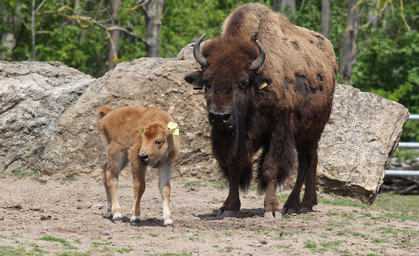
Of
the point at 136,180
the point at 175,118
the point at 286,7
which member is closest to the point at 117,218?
the point at 136,180

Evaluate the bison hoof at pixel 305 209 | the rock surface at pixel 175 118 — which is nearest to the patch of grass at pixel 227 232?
the bison hoof at pixel 305 209

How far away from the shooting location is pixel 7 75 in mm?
13242

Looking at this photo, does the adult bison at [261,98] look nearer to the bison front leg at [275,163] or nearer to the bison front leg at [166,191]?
the bison front leg at [275,163]

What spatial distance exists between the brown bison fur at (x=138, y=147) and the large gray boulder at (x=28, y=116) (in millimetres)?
4004

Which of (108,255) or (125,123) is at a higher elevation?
(125,123)

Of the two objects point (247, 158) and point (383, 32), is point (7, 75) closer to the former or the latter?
point (247, 158)

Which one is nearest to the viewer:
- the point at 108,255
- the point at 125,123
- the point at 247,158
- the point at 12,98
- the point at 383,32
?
the point at 108,255

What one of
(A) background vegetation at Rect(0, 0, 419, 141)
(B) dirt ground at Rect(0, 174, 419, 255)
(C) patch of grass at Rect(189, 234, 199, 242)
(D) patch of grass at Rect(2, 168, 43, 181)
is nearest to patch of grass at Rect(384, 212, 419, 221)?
(B) dirt ground at Rect(0, 174, 419, 255)

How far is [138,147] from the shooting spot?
8.33m

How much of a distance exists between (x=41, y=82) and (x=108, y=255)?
6955mm

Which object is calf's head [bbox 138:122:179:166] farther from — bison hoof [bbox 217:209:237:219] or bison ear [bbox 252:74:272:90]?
bison hoof [bbox 217:209:237:219]

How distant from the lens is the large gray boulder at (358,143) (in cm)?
1195

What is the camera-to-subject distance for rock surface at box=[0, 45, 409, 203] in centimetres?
1210

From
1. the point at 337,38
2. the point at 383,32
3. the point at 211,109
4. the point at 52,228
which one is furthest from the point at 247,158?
the point at 337,38
